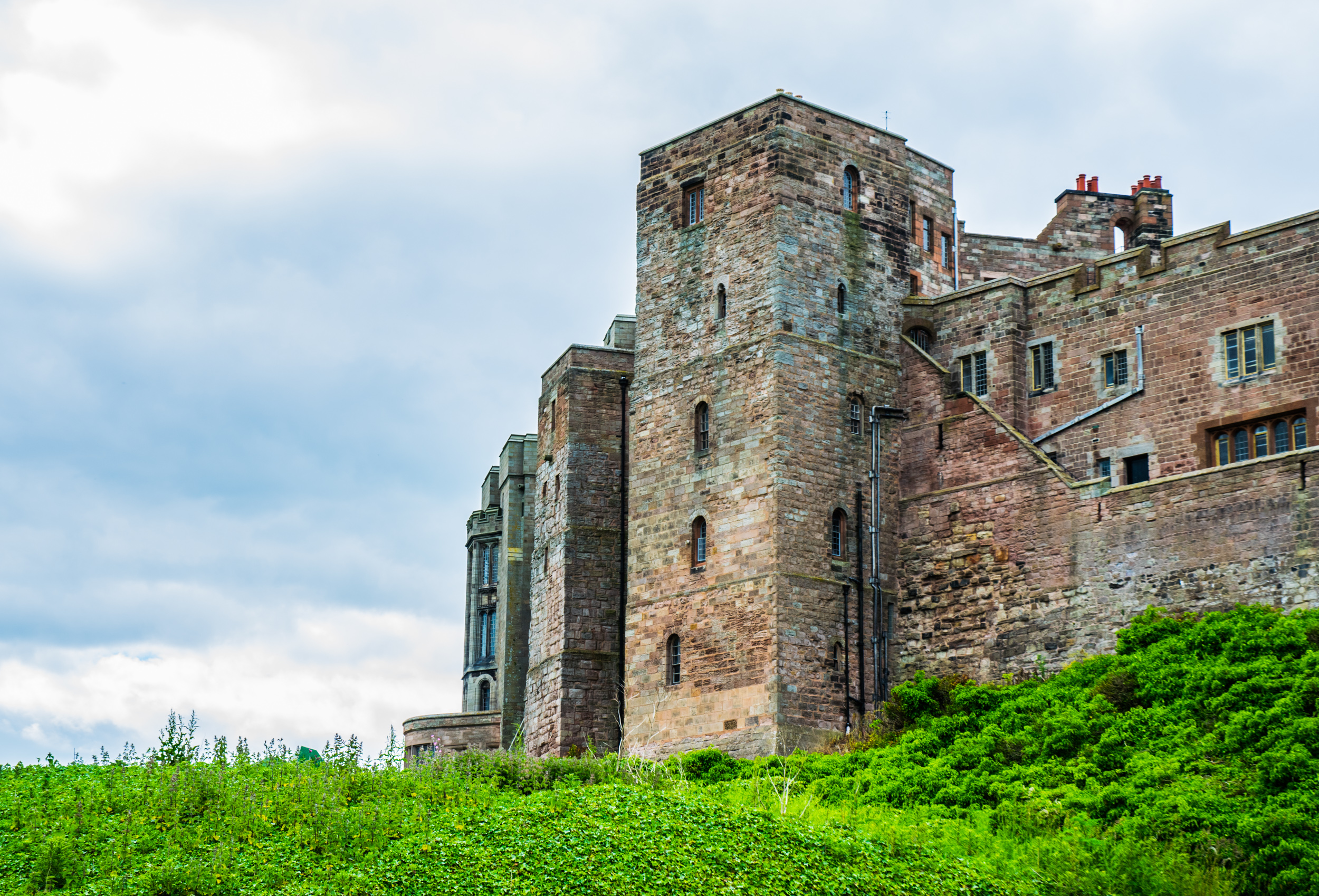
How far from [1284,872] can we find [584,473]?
950 inches

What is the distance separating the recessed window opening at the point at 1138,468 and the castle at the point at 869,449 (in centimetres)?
7

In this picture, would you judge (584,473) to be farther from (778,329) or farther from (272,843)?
(272,843)

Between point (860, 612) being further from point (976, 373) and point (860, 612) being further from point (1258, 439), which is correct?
point (1258, 439)

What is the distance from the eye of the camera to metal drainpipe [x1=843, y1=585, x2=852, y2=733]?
1497 inches

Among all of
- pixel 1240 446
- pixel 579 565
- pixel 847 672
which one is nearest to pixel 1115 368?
pixel 1240 446

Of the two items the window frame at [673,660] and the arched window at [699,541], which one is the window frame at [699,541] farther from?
the window frame at [673,660]

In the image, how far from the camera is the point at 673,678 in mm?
39594

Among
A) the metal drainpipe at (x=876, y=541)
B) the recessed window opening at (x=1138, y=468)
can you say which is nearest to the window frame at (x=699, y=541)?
the metal drainpipe at (x=876, y=541)

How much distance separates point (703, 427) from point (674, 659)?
212 inches

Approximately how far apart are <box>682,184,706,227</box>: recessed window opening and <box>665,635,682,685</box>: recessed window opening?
33.0 ft

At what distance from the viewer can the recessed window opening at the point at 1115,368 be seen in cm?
3944

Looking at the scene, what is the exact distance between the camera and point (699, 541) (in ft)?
131

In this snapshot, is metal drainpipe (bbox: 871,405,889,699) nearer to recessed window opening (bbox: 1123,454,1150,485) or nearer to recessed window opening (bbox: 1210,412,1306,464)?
recessed window opening (bbox: 1123,454,1150,485)

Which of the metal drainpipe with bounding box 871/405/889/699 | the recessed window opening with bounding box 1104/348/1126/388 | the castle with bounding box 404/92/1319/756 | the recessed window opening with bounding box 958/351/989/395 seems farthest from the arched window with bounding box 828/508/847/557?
the recessed window opening with bounding box 1104/348/1126/388
